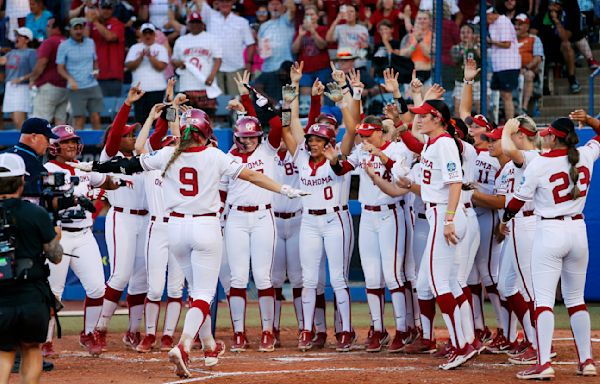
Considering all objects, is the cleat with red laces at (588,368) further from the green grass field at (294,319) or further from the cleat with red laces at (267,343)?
the green grass field at (294,319)

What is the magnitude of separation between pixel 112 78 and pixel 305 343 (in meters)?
6.13

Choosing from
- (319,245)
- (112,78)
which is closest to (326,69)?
(112,78)

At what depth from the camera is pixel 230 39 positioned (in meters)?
14.3

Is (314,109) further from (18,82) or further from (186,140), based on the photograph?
(18,82)

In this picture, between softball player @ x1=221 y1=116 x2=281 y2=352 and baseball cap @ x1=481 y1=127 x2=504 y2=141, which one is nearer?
baseball cap @ x1=481 y1=127 x2=504 y2=141

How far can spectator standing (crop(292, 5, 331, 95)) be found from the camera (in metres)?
13.9

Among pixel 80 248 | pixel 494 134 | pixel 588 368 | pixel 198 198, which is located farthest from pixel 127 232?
pixel 588 368

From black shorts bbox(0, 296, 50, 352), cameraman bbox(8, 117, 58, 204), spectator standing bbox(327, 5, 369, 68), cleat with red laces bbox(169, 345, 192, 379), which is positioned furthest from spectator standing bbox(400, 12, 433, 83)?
black shorts bbox(0, 296, 50, 352)

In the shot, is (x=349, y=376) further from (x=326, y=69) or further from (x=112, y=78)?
(x=112, y=78)

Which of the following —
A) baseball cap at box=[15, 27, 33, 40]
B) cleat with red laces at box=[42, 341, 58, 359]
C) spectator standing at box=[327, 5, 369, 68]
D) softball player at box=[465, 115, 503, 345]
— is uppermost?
baseball cap at box=[15, 27, 33, 40]

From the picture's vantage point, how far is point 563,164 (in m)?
7.94

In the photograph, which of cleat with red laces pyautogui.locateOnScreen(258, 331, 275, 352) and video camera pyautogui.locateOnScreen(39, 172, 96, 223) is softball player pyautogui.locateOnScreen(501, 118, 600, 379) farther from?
video camera pyautogui.locateOnScreen(39, 172, 96, 223)

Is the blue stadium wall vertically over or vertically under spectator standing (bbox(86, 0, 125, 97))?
under

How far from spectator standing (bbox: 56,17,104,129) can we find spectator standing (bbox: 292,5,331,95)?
2843 mm
